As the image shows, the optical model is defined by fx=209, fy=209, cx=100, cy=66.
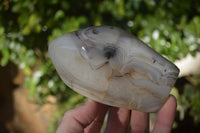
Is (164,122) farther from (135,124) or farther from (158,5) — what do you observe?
(158,5)

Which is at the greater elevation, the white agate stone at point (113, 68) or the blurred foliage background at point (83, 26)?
the white agate stone at point (113, 68)

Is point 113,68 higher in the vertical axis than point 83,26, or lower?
higher

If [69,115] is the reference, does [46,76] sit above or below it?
below

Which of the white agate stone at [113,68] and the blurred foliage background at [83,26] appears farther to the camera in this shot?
the blurred foliage background at [83,26]

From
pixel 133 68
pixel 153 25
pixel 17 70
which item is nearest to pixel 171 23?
pixel 153 25

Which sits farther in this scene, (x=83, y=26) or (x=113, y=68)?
(x=83, y=26)
